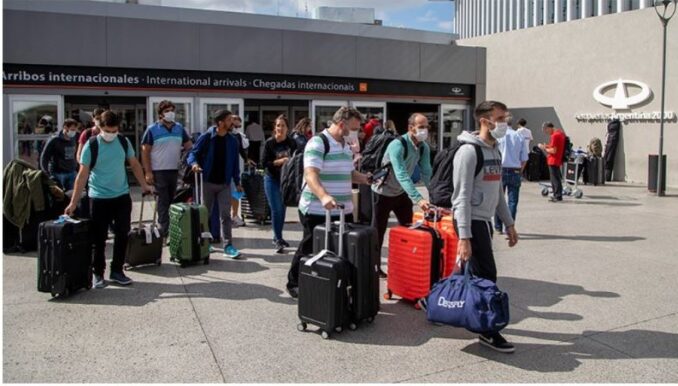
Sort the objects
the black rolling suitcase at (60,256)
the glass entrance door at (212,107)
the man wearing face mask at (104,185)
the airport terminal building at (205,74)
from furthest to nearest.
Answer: the glass entrance door at (212,107)
the airport terminal building at (205,74)
the man wearing face mask at (104,185)
the black rolling suitcase at (60,256)

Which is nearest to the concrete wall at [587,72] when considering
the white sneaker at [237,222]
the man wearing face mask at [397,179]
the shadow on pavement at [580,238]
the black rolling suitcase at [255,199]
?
the shadow on pavement at [580,238]

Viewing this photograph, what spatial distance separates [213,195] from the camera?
765cm

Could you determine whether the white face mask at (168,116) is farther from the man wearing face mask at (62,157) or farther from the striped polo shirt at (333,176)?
the striped polo shirt at (333,176)

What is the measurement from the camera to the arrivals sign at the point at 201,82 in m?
13.9

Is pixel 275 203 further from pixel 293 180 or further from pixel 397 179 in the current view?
pixel 397 179

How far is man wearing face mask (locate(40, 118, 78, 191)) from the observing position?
28.5 feet

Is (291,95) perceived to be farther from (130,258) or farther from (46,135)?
(130,258)

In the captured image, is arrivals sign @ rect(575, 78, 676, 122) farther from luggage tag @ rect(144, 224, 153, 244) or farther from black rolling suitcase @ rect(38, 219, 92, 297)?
black rolling suitcase @ rect(38, 219, 92, 297)

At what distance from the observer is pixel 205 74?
51.2 ft

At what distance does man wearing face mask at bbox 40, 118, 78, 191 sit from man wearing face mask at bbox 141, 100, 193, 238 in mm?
1673

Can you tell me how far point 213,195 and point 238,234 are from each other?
1714mm

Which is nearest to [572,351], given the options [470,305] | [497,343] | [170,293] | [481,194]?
[497,343]

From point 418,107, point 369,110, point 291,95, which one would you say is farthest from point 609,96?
point 291,95

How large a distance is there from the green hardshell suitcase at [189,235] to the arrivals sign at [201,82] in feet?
27.9
